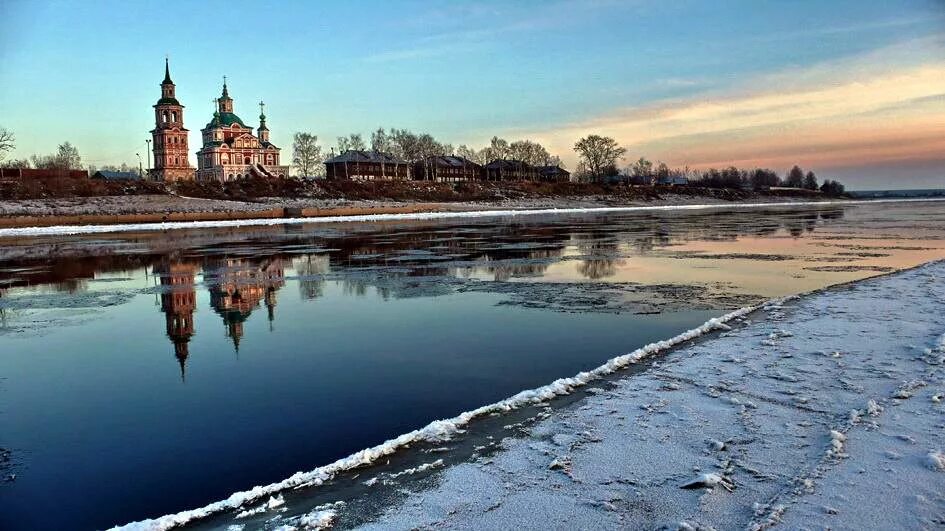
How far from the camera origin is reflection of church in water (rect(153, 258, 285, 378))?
1130cm

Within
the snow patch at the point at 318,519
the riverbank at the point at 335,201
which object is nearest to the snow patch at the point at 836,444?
the snow patch at the point at 318,519

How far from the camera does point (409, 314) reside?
1244 cm

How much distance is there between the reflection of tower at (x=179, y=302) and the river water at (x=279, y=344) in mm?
71

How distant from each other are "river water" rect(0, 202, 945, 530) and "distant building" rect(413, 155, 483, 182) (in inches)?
4108

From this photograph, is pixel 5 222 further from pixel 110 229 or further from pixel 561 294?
pixel 561 294

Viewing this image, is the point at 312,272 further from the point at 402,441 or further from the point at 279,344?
the point at 402,441

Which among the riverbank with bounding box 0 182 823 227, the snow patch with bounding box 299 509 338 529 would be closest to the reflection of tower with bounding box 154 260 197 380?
the snow patch with bounding box 299 509 338 529

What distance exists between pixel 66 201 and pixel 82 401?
196ft

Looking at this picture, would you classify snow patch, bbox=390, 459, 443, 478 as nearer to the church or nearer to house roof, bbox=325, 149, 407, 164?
the church

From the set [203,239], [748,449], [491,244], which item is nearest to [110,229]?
[203,239]

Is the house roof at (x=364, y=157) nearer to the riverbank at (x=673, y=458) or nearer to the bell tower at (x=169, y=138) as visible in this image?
the bell tower at (x=169, y=138)

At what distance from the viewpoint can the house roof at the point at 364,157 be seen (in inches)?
4559

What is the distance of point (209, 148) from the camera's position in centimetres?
10988

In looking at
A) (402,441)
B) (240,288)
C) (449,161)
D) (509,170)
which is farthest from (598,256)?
(509,170)
